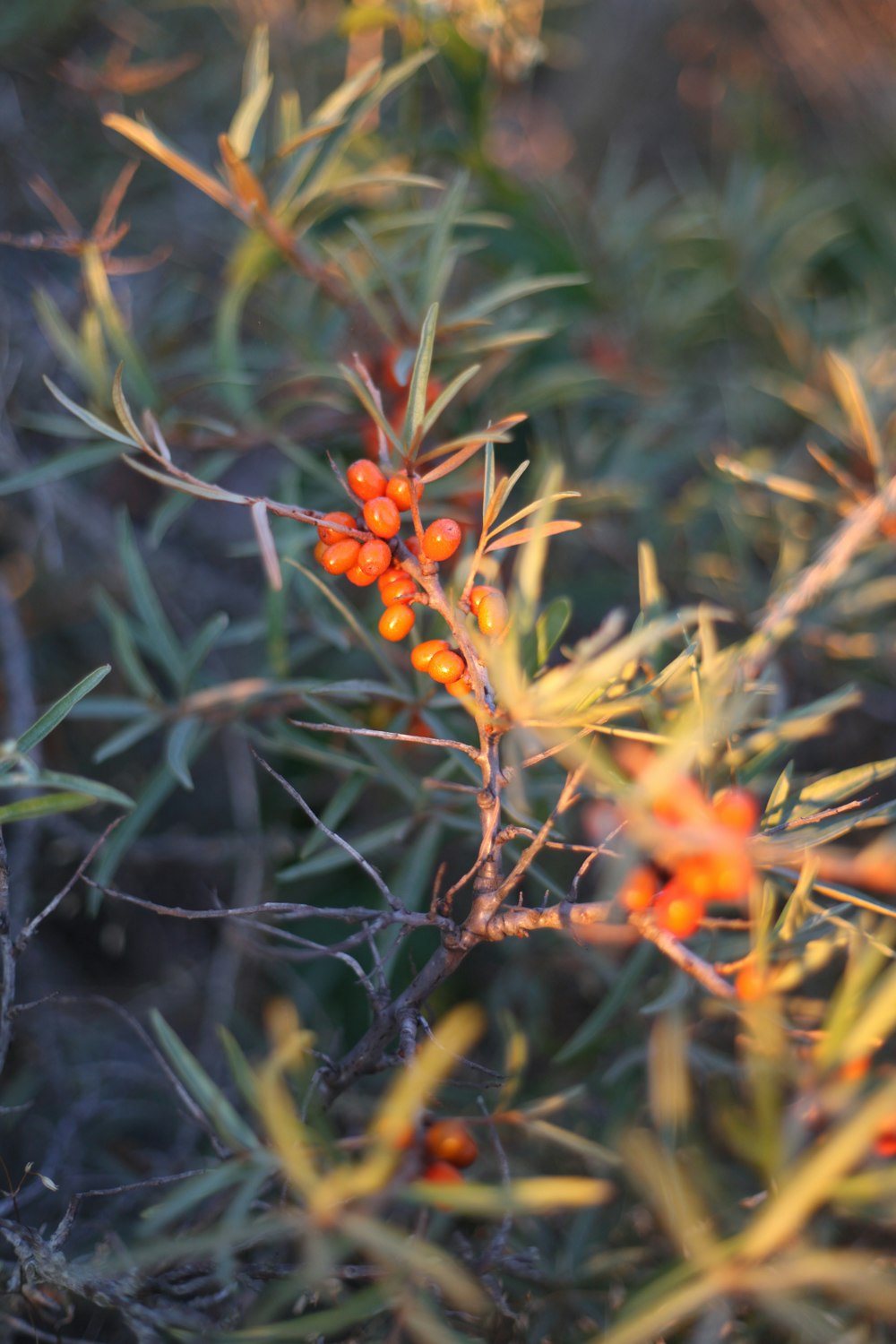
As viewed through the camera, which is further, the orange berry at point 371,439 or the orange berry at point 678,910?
the orange berry at point 371,439

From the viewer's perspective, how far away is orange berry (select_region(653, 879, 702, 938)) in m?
0.66

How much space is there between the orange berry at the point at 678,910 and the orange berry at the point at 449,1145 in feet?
0.92

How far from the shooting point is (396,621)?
2.39 feet

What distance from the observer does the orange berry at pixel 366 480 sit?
2.55 feet

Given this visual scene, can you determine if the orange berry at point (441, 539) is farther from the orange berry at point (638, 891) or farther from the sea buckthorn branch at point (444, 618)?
the orange berry at point (638, 891)

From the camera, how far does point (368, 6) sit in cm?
137

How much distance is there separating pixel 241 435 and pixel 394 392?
0.24 meters

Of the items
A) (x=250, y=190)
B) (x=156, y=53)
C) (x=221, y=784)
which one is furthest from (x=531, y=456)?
(x=156, y=53)

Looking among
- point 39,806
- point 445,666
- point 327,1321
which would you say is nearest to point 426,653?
point 445,666

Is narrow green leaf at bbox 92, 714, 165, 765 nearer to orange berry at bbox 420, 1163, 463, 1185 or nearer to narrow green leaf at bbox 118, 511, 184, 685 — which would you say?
narrow green leaf at bbox 118, 511, 184, 685

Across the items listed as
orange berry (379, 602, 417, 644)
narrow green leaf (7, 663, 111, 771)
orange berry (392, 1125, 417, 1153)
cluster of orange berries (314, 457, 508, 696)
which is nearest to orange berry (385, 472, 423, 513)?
cluster of orange berries (314, 457, 508, 696)

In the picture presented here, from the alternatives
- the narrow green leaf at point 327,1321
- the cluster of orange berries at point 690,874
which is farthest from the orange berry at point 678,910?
the narrow green leaf at point 327,1321

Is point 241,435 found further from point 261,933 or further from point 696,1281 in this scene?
point 696,1281

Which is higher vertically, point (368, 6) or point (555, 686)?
point (368, 6)
